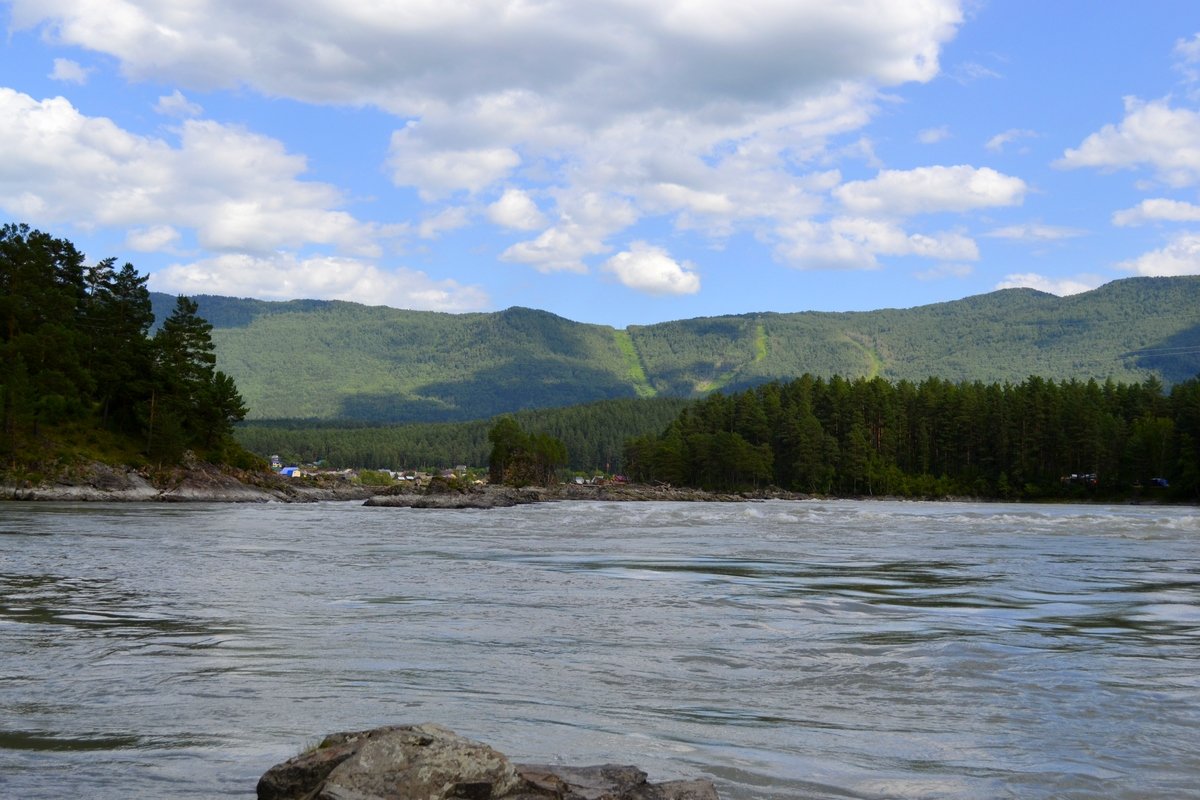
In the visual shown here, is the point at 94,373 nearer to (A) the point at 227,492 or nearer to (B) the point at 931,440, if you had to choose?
(A) the point at 227,492

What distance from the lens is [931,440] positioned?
173 metres

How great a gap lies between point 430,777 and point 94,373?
342 ft

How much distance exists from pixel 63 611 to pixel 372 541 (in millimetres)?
24016

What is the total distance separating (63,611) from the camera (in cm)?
1827

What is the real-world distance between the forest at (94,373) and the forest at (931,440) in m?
87.5

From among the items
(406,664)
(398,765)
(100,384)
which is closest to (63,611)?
(406,664)

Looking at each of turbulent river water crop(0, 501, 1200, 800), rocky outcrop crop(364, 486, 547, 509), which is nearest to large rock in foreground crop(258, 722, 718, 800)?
turbulent river water crop(0, 501, 1200, 800)

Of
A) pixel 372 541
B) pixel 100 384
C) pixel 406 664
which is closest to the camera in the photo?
pixel 406 664

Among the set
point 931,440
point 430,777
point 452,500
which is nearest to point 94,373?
point 452,500

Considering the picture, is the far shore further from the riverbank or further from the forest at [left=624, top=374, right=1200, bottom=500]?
the forest at [left=624, top=374, right=1200, bottom=500]

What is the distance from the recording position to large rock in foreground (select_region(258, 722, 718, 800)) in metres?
6.61

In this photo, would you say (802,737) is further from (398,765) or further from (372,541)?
(372,541)

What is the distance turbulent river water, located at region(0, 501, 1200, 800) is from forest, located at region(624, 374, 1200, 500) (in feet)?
401

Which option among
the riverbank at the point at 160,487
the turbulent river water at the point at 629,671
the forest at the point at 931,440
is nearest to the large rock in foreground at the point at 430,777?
the turbulent river water at the point at 629,671
